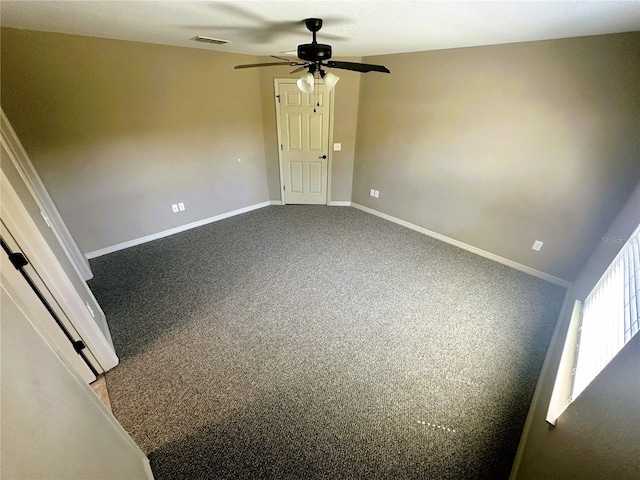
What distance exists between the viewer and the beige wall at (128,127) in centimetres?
269

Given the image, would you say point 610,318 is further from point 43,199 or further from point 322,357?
point 43,199

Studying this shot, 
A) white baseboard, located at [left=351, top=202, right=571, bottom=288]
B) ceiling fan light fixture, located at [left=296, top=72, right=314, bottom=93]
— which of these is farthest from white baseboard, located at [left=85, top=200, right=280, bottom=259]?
ceiling fan light fixture, located at [left=296, top=72, right=314, bottom=93]

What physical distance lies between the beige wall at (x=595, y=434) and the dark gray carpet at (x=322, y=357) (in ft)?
0.95

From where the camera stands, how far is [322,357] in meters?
2.19

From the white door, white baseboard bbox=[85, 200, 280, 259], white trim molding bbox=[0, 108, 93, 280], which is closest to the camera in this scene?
white trim molding bbox=[0, 108, 93, 280]

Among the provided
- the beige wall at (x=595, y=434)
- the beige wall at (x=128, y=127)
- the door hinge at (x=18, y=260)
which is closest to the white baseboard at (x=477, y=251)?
the beige wall at (x=595, y=434)

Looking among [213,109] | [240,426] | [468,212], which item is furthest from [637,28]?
[213,109]

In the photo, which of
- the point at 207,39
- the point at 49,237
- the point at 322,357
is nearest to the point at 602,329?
the point at 322,357

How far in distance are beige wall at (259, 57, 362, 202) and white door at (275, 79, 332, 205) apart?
108 mm

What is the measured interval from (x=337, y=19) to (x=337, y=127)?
100 inches

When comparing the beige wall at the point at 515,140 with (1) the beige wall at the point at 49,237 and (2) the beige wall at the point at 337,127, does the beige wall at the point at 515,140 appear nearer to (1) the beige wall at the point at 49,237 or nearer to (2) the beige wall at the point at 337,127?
(2) the beige wall at the point at 337,127

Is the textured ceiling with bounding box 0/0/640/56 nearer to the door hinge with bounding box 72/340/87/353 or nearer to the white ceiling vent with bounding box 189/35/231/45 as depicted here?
the white ceiling vent with bounding box 189/35/231/45

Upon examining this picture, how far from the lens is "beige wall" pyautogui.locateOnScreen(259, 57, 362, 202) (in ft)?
13.6

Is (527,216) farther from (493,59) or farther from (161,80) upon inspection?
(161,80)
